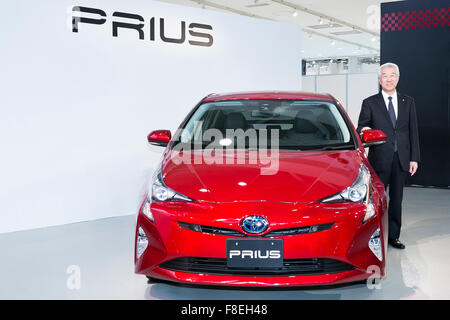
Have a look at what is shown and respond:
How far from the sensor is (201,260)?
2457mm

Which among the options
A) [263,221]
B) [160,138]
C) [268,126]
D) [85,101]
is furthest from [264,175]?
[85,101]

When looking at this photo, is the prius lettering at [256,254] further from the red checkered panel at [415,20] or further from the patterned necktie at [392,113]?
the red checkered panel at [415,20]

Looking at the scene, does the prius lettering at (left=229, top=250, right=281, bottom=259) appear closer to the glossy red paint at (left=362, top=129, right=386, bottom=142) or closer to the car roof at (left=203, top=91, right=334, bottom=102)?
the glossy red paint at (left=362, top=129, right=386, bottom=142)

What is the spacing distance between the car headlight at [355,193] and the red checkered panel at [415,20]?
17.0 ft

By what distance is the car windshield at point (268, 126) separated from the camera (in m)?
3.26

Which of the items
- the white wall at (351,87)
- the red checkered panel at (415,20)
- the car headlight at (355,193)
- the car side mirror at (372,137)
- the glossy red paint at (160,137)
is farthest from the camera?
the white wall at (351,87)

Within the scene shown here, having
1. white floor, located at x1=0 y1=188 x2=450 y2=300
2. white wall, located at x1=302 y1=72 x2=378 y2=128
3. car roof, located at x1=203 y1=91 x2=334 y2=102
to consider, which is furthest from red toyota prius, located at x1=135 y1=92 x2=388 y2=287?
white wall, located at x1=302 y1=72 x2=378 y2=128

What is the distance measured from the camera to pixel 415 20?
23.5 feet

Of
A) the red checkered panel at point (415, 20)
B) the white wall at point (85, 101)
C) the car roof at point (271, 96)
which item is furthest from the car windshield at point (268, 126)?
the red checkered panel at point (415, 20)

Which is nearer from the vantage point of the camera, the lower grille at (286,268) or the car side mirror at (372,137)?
the lower grille at (286,268)

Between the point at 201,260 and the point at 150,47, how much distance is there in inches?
149

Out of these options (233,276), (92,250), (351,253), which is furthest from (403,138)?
(92,250)
